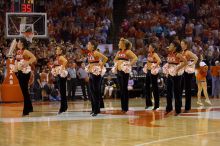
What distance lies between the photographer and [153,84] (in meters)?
16.7

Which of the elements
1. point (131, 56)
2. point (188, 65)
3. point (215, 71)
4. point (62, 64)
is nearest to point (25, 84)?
point (62, 64)

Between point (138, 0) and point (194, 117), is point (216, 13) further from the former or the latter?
point (194, 117)

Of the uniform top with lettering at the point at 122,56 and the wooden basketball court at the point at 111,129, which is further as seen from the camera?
the uniform top with lettering at the point at 122,56

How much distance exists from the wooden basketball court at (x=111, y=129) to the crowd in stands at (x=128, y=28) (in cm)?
896

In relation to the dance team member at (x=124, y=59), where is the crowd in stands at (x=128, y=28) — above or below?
above

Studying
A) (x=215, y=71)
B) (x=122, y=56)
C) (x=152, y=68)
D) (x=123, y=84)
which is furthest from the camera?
(x=215, y=71)

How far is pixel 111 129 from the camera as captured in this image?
11.7 m

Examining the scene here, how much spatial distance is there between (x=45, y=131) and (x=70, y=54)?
45.7 feet

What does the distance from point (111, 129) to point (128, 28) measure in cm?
1801

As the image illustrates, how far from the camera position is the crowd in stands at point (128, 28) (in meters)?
24.7

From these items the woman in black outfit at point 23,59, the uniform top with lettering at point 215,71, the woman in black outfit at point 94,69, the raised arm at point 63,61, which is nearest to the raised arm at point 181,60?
the woman in black outfit at point 94,69

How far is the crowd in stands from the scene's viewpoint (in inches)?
973

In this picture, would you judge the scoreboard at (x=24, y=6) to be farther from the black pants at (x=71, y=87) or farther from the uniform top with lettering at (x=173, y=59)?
the uniform top with lettering at (x=173, y=59)

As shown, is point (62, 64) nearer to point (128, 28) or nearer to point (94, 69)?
point (94, 69)
